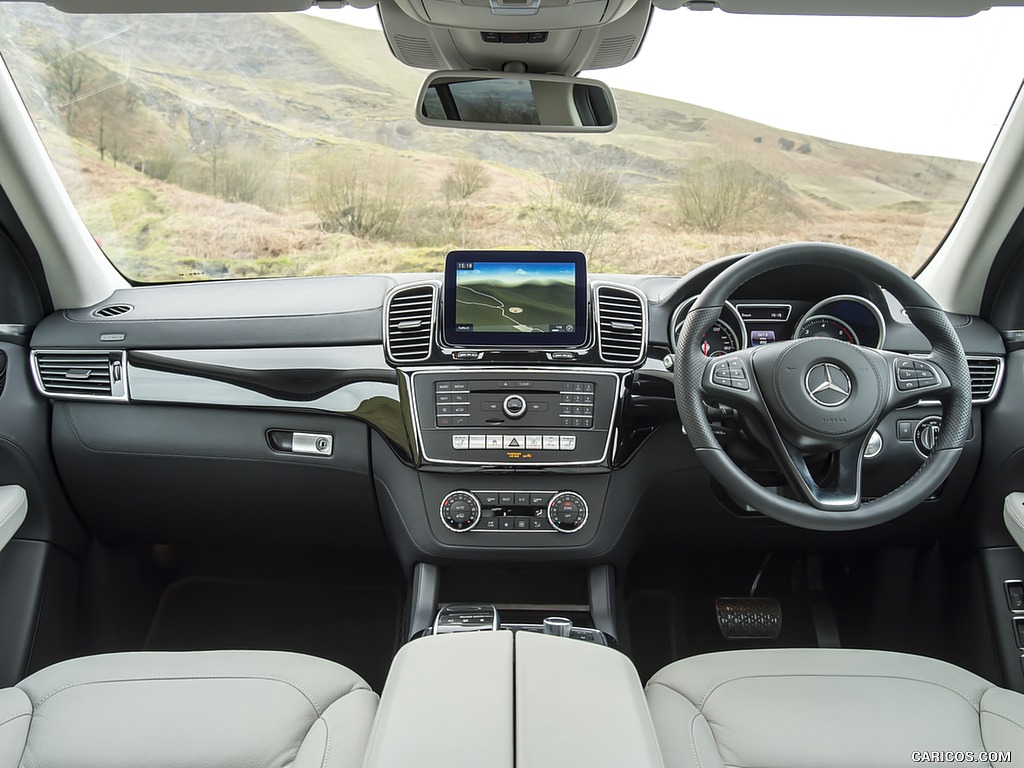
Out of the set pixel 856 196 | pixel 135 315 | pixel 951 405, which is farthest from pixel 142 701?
pixel 856 196

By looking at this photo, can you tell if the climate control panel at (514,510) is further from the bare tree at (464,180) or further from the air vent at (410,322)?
the bare tree at (464,180)

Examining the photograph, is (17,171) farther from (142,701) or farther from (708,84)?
(708,84)

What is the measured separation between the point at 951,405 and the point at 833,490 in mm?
335

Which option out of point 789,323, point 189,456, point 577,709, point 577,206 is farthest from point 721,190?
point 577,709

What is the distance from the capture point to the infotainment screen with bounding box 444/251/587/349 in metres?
2.12

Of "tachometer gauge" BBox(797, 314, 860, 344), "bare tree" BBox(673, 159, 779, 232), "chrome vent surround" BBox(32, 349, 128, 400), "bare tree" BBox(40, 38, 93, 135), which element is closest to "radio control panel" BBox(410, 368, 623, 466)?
"tachometer gauge" BBox(797, 314, 860, 344)

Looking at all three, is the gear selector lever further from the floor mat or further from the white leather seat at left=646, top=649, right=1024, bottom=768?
the floor mat

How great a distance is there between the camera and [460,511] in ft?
7.32

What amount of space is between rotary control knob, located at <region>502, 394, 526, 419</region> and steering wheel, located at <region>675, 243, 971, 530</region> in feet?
1.59

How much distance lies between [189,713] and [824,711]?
4.03 ft

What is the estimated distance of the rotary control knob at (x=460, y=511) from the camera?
2.23 metres

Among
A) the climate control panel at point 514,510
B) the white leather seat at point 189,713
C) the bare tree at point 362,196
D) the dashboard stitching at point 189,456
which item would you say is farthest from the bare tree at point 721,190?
the white leather seat at point 189,713

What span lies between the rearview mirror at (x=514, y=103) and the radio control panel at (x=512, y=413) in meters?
0.67
